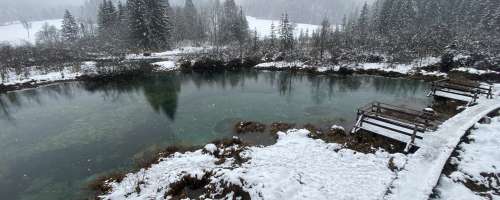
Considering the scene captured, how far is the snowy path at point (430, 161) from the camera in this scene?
895 centimetres

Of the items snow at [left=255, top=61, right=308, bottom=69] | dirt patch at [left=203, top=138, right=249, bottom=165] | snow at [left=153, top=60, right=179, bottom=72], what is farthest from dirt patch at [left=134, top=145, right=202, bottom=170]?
snow at [left=255, top=61, right=308, bottom=69]

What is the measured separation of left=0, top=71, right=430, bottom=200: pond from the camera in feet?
46.6

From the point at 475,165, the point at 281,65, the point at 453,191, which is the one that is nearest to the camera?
the point at 453,191

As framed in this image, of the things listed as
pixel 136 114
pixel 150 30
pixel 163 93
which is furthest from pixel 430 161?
pixel 150 30

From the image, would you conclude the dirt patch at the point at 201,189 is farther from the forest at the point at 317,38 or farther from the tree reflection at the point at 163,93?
the forest at the point at 317,38

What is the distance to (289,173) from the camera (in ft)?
36.2

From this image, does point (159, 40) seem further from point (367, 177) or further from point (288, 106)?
point (367, 177)

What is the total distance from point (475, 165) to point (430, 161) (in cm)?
185

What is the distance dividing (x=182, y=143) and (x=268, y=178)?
7.76 m

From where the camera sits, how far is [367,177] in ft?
34.4

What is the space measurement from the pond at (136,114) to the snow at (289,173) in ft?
7.80

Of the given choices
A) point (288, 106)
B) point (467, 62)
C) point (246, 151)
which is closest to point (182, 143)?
point (246, 151)

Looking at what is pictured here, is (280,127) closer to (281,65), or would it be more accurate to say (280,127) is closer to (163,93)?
(163,93)

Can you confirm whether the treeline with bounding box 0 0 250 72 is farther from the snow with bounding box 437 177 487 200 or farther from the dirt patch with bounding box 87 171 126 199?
the snow with bounding box 437 177 487 200
